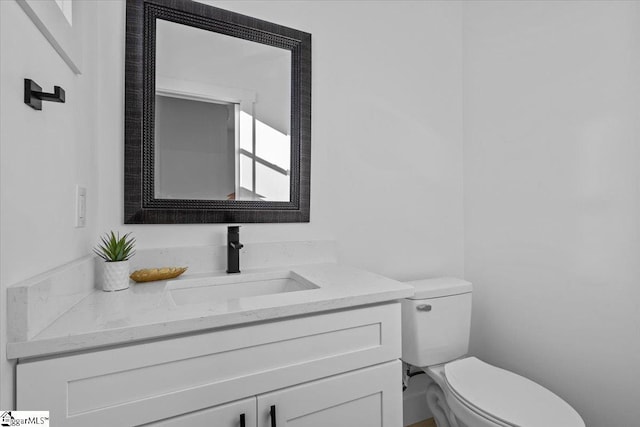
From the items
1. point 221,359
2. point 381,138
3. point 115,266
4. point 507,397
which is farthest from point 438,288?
point 115,266

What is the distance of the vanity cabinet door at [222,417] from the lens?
0.77 metres

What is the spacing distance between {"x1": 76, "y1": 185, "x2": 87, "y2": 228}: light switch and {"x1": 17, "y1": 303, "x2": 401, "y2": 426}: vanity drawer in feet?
1.50

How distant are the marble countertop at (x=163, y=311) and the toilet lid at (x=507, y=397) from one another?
56 centimetres

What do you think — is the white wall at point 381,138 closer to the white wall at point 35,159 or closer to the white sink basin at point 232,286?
the white sink basin at point 232,286

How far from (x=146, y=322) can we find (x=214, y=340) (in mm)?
157

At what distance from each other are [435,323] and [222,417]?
3.53 ft

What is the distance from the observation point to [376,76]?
1.71 meters

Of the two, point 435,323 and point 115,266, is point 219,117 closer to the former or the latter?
point 115,266

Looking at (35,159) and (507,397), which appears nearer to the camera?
(35,159)

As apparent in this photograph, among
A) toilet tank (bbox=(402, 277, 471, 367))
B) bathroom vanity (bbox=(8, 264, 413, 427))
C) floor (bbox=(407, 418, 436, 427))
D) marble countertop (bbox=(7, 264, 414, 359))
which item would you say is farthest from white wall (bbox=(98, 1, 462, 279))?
floor (bbox=(407, 418, 436, 427))

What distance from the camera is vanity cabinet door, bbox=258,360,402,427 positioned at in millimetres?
873

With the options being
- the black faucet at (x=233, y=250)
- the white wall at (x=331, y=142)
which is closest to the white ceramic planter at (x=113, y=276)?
the white wall at (x=331, y=142)

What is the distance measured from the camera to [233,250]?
50.5 inches

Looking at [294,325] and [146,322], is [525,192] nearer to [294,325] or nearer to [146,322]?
[294,325]
